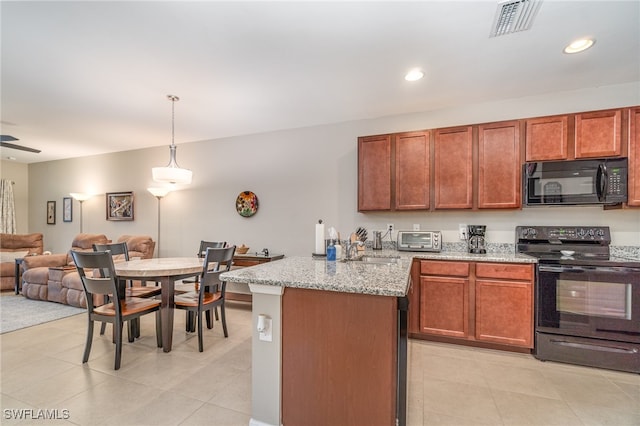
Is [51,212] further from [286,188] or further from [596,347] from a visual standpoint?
[596,347]

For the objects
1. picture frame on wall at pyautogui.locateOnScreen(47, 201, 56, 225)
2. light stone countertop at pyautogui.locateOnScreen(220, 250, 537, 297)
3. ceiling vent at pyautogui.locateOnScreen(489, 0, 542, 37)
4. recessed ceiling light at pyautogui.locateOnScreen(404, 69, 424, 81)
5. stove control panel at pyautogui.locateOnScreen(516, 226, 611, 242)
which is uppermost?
ceiling vent at pyautogui.locateOnScreen(489, 0, 542, 37)

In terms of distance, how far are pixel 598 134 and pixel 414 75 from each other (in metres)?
1.84

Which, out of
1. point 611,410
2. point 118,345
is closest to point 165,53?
point 118,345

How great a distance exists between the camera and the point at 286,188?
4359 millimetres

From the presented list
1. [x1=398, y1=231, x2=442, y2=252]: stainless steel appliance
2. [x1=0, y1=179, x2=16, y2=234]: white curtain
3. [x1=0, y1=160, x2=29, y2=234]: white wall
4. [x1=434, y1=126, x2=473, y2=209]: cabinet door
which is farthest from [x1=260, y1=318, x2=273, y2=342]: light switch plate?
[x1=0, y1=160, x2=29, y2=234]: white wall

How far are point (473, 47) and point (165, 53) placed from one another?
255 cm

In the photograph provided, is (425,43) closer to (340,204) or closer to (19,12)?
(340,204)

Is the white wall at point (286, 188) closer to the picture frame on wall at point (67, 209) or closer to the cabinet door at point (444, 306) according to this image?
the picture frame on wall at point (67, 209)

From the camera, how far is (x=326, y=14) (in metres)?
1.95

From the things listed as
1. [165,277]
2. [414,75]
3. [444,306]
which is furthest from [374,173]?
[165,277]

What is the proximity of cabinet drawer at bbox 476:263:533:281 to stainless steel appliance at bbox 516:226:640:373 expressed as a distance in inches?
3.7

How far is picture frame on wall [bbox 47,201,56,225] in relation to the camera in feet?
21.1

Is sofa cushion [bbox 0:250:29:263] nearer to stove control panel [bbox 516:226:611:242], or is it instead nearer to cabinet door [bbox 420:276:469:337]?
cabinet door [bbox 420:276:469:337]

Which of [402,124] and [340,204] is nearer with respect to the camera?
[402,124]
